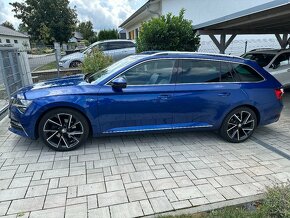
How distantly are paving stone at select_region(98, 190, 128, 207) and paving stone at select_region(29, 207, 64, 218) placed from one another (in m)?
0.42

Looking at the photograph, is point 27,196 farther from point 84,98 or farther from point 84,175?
point 84,98

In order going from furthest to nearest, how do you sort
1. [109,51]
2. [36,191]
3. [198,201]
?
[109,51] → [36,191] → [198,201]

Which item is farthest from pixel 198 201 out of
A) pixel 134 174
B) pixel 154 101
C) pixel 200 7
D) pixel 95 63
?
pixel 200 7

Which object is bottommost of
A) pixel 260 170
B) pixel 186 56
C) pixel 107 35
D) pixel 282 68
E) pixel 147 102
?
pixel 260 170

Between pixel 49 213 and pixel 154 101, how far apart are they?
215cm

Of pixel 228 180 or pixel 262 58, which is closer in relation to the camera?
pixel 228 180

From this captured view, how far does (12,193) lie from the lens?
9.39 feet

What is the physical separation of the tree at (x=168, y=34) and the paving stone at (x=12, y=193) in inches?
250

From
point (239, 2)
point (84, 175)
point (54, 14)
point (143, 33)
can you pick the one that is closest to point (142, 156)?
point (84, 175)

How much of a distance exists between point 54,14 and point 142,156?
36400 mm

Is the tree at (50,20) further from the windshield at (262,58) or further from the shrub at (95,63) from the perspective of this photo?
the windshield at (262,58)

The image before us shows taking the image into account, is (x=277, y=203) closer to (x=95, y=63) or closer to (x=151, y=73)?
(x=151, y=73)

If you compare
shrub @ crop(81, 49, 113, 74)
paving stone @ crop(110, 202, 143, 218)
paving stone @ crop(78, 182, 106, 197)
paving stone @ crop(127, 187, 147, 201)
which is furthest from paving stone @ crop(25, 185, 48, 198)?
shrub @ crop(81, 49, 113, 74)

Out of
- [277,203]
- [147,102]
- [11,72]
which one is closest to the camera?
[277,203]
